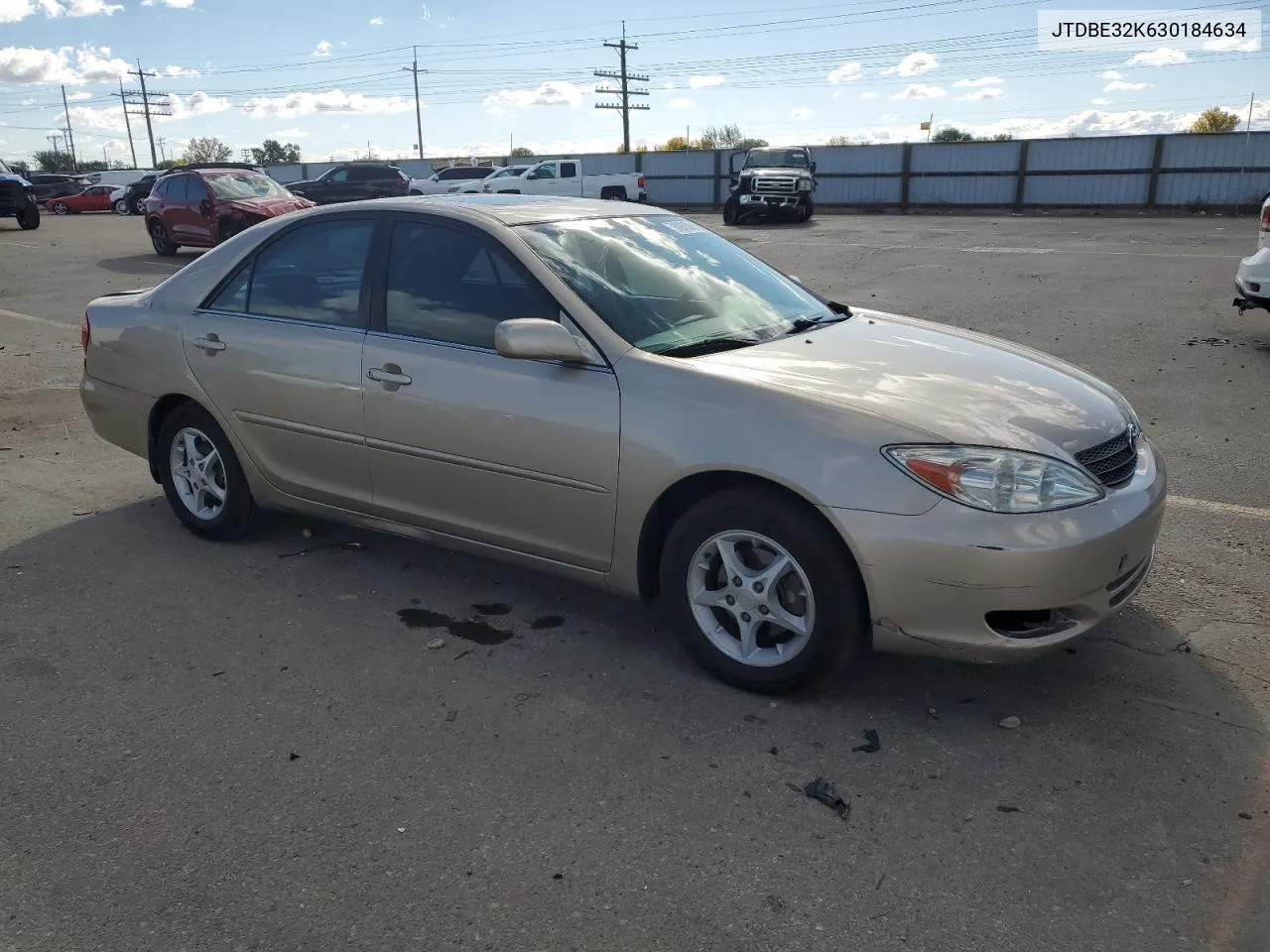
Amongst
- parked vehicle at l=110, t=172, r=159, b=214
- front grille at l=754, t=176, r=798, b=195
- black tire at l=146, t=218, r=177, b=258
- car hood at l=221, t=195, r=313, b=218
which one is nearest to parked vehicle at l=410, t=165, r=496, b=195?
front grille at l=754, t=176, r=798, b=195

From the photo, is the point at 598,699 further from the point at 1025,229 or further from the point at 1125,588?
the point at 1025,229

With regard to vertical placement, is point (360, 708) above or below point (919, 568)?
below

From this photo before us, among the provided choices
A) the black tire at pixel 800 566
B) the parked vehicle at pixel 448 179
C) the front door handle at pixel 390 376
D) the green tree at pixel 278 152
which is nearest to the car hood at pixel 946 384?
the black tire at pixel 800 566

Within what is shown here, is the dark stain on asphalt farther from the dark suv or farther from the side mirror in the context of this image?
the dark suv

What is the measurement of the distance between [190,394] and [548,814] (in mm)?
3025

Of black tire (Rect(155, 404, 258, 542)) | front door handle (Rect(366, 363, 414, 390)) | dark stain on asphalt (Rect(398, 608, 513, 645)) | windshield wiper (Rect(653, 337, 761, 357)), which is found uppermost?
windshield wiper (Rect(653, 337, 761, 357))

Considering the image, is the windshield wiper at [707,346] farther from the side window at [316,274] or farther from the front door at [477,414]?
the side window at [316,274]

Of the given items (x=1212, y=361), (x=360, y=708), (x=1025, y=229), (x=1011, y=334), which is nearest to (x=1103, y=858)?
(x=360, y=708)

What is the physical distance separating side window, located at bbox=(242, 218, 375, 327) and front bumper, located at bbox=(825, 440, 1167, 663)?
236 centimetres

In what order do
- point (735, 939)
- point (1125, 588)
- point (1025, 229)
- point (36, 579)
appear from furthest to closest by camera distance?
1. point (1025, 229)
2. point (36, 579)
3. point (1125, 588)
4. point (735, 939)

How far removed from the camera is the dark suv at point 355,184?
2911 cm

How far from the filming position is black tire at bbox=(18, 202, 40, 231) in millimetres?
27172

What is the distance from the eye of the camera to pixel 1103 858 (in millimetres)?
2656

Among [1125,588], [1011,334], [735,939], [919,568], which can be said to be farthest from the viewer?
[1011,334]
